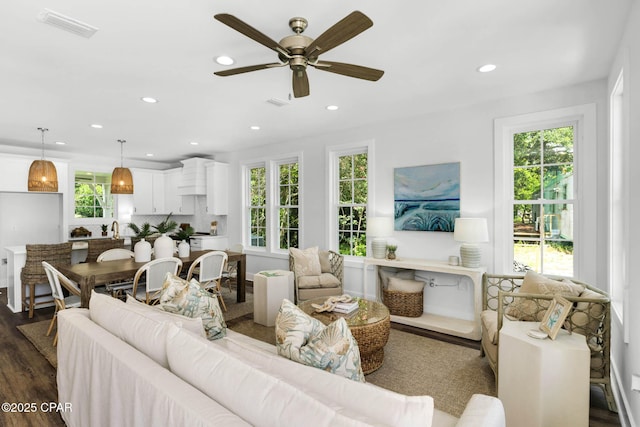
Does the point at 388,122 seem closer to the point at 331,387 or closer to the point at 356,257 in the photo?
the point at 356,257

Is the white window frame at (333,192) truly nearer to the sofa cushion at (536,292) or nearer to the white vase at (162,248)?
the white vase at (162,248)

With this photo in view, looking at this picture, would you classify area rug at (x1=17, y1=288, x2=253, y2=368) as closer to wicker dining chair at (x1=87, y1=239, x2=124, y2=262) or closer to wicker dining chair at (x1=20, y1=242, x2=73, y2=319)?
wicker dining chair at (x1=20, y1=242, x2=73, y2=319)

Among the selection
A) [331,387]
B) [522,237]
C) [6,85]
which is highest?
[6,85]

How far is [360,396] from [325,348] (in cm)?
33

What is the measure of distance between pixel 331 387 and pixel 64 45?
290 centimetres

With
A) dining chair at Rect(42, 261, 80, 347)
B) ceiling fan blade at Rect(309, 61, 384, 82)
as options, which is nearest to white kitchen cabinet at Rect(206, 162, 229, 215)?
dining chair at Rect(42, 261, 80, 347)

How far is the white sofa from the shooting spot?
40.6 inches

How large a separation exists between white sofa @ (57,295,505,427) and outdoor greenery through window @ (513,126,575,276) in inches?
112

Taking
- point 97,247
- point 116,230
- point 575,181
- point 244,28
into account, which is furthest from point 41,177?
point 575,181

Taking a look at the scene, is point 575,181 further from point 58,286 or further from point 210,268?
point 58,286

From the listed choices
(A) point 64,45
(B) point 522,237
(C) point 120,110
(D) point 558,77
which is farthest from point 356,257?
(A) point 64,45

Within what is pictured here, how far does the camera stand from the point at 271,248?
6.04 meters

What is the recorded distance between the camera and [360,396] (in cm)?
111

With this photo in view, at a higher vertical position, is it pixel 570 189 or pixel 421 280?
pixel 570 189
